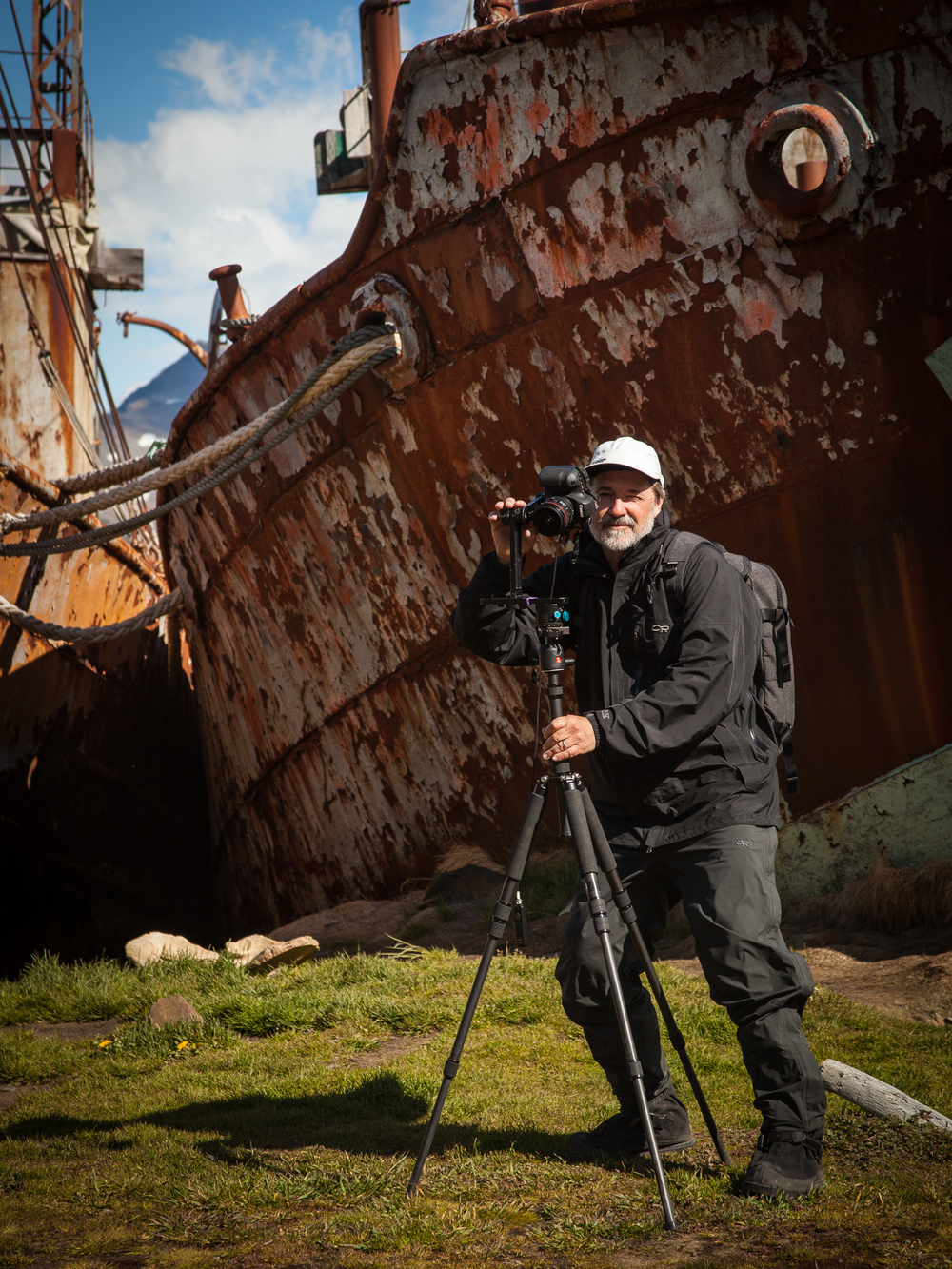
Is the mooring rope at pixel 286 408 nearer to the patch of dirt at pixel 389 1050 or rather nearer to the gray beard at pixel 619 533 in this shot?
the gray beard at pixel 619 533

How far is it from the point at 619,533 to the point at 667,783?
2.04ft

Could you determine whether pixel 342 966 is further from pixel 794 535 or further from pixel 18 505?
pixel 18 505

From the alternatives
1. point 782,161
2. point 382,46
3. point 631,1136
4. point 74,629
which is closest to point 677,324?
point 782,161

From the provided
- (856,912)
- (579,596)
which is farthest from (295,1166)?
(856,912)

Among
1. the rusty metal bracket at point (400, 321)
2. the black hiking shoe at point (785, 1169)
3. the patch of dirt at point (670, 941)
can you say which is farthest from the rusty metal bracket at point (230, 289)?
the black hiking shoe at point (785, 1169)

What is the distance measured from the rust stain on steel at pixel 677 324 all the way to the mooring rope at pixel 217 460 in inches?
8.0

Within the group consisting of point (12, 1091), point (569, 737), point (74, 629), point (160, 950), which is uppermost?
point (74, 629)

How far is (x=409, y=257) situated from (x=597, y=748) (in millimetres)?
3075

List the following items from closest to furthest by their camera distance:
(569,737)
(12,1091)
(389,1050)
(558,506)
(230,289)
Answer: (569,737) → (558,506) → (12,1091) → (389,1050) → (230,289)

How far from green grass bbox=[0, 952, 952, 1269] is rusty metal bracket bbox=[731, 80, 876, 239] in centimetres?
274

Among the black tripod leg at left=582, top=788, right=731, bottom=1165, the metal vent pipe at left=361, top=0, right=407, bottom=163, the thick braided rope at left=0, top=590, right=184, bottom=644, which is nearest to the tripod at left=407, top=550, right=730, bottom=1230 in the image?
the black tripod leg at left=582, top=788, right=731, bottom=1165

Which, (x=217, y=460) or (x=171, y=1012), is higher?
(x=217, y=460)

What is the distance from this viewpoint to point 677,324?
13.2 ft

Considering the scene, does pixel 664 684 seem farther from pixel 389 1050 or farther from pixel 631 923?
pixel 389 1050
